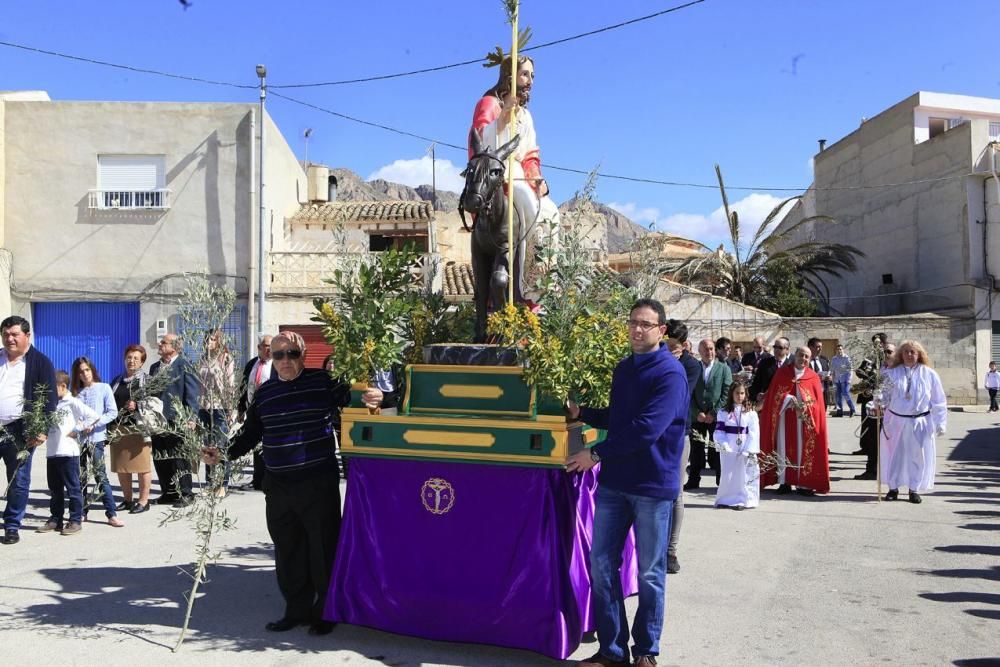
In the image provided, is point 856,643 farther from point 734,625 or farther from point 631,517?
point 631,517

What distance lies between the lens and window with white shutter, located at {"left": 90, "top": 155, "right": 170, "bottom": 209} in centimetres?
2045

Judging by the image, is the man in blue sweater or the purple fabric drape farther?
the purple fabric drape

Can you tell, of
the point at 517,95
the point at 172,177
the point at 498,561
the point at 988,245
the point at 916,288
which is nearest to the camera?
the point at 498,561

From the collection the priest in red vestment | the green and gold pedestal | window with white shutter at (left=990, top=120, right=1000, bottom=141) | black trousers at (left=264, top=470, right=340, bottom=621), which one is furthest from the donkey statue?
window with white shutter at (left=990, top=120, right=1000, bottom=141)

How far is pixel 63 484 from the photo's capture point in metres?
8.11

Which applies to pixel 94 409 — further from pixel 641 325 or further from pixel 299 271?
pixel 299 271

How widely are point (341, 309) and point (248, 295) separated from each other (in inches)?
635

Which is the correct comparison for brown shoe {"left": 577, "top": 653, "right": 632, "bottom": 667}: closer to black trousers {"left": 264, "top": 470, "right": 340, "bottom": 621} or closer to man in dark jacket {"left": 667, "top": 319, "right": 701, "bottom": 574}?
black trousers {"left": 264, "top": 470, "right": 340, "bottom": 621}

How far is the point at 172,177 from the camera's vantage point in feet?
67.5

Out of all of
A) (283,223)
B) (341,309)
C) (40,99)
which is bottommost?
(341,309)

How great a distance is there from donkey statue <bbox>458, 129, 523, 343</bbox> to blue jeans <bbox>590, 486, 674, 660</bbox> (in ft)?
5.42

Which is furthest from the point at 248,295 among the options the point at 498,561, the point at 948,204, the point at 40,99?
the point at 948,204

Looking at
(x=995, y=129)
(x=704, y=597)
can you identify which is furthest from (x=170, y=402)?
(x=995, y=129)

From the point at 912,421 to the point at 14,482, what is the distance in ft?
29.1
